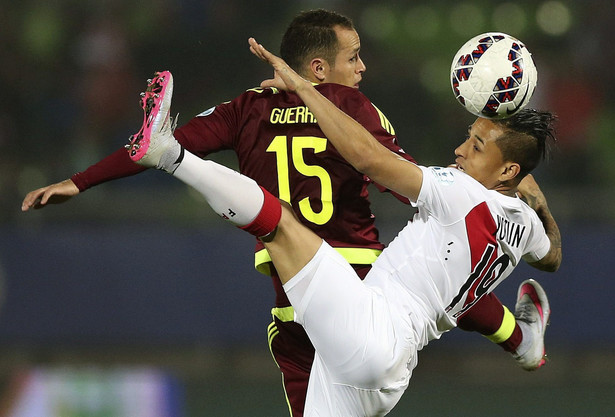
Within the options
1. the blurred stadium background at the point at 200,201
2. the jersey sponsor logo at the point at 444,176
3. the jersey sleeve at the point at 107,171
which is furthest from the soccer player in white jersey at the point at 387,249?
the blurred stadium background at the point at 200,201

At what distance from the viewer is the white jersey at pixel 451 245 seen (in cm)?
404

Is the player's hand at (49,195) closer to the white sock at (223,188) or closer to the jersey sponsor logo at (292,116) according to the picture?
the white sock at (223,188)

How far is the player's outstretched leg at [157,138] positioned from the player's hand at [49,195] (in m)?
0.65

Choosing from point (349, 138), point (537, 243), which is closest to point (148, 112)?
point (349, 138)

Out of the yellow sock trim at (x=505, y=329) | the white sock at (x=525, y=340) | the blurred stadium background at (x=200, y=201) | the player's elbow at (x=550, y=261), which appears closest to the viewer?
the player's elbow at (x=550, y=261)

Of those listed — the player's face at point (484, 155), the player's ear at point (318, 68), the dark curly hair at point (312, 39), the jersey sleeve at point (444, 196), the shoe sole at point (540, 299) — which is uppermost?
the dark curly hair at point (312, 39)

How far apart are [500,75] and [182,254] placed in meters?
4.89

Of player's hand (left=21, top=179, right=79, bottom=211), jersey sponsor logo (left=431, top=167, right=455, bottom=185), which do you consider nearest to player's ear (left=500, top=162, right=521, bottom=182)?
jersey sponsor logo (left=431, top=167, right=455, bottom=185)

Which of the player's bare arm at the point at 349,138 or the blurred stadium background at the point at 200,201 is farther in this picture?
the blurred stadium background at the point at 200,201

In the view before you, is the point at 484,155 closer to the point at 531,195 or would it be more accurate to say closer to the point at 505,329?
the point at 531,195

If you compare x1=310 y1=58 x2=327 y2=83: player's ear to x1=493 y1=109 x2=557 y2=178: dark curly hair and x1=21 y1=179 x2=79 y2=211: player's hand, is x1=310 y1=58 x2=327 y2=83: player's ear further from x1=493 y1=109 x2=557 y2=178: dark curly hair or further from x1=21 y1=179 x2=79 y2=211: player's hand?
x1=21 y1=179 x2=79 y2=211: player's hand

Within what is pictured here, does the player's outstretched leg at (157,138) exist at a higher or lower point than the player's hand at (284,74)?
lower

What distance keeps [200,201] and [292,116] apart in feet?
14.2

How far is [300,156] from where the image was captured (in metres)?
4.30
